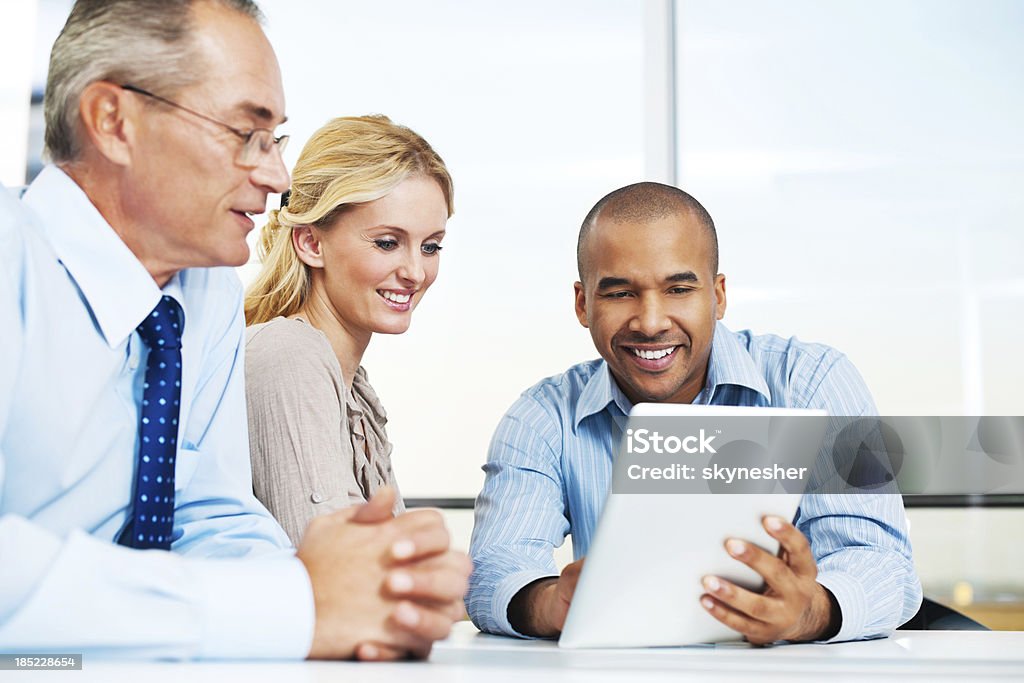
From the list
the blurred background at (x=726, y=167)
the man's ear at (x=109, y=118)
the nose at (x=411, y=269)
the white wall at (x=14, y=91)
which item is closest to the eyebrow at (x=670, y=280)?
the nose at (x=411, y=269)

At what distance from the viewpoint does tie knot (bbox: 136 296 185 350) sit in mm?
1156

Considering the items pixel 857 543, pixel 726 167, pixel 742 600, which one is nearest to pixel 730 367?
pixel 857 543

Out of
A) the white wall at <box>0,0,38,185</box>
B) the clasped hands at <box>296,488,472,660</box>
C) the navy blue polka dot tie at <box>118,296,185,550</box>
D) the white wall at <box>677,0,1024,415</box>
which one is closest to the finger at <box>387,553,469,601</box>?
the clasped hands at <box>296,488,472,660</box>

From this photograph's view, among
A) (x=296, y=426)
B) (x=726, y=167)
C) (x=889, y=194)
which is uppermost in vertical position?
(x=726, y=167)

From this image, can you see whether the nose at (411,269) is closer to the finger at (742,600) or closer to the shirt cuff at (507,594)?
the shirt cuff at (507,594)

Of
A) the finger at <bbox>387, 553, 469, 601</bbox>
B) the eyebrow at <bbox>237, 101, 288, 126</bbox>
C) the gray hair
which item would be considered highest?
the gray hair

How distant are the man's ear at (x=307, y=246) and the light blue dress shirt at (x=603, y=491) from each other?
1.59 feet

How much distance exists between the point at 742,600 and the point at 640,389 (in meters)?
0.82

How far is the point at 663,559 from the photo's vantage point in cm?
93

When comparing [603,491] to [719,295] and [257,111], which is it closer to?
[719,295]

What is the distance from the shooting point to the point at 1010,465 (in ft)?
11.8

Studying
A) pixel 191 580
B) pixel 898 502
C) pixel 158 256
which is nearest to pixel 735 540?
pixel 191 580

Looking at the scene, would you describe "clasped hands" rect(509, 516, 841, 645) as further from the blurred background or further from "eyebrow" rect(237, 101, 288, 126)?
the blurred background

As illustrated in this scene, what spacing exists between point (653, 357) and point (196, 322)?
2.67ft
